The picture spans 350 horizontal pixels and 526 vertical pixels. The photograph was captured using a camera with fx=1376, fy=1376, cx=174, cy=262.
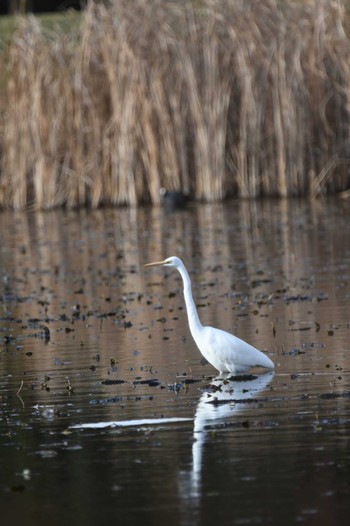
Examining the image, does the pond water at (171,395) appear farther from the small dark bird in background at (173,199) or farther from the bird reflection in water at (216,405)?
the small dark bird in background at (173,199)

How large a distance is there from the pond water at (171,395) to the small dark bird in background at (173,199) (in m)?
7.28

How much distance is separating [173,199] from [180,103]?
187cm

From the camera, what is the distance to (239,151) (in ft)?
84.2

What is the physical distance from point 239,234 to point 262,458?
1427 cm

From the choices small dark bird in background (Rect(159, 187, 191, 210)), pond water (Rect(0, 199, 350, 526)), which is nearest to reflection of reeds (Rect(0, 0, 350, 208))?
small dark bird in background (Rect(159, 187, 191, 210))

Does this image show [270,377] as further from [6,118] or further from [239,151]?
[6,118]

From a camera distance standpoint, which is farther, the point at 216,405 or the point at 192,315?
the point at 192,315

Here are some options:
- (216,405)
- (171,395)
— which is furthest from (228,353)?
(216,405)

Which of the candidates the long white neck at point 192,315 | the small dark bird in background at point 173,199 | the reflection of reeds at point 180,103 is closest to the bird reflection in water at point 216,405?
the long white neck at point 192,315

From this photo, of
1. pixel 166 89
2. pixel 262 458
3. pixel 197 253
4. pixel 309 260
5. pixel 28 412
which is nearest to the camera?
pixel 262 458

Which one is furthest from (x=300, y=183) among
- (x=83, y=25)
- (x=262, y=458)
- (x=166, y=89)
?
Result: (x=262, y=458)

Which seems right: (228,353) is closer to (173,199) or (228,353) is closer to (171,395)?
(171,395)

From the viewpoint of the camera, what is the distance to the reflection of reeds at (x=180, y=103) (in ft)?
82.5

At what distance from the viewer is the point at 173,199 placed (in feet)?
83.6
